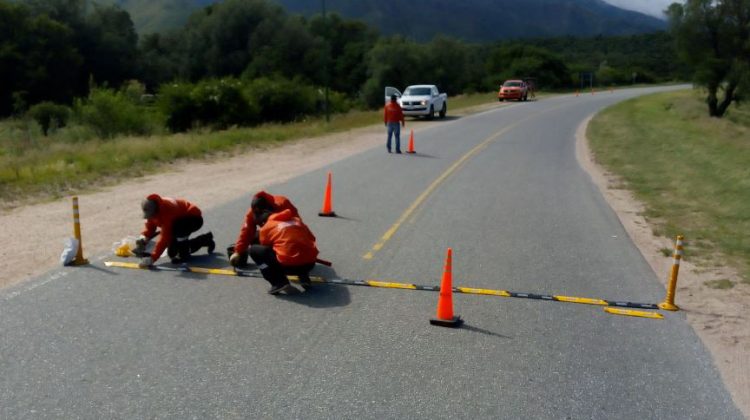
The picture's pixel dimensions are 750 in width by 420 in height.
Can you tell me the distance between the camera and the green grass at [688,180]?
33.3ft

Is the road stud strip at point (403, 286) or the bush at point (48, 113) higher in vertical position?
the bush at point (48, 113)

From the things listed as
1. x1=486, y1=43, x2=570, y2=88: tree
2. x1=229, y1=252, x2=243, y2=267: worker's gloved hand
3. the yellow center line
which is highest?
x1=486, y1=43, x2=570, y2=88: tree

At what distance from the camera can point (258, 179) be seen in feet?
51.9

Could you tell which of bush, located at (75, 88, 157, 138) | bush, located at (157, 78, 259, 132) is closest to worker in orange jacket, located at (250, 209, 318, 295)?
bush, located at (75, 88, 157, 138)

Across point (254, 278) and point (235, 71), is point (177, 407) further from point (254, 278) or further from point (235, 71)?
point (235, 71)

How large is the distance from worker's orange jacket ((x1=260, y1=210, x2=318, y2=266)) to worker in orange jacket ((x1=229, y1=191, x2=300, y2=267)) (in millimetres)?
262

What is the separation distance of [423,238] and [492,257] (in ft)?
4.16

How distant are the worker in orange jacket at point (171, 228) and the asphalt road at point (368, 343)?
0.30 metres

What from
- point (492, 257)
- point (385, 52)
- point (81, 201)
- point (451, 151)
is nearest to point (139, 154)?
point (81, 201)

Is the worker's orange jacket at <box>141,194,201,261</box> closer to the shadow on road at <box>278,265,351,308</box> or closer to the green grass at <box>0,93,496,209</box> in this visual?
the shadow on road at <box>278,265,351,308</box>

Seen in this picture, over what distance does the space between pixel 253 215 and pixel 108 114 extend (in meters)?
21.8

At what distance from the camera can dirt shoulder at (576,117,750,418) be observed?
18.1 feet

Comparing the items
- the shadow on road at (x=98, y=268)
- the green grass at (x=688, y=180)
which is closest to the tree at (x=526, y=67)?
the green grass at (x=688, y=180)

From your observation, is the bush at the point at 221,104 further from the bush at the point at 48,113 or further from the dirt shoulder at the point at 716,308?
the dirt shoulder at the point at 716,308
